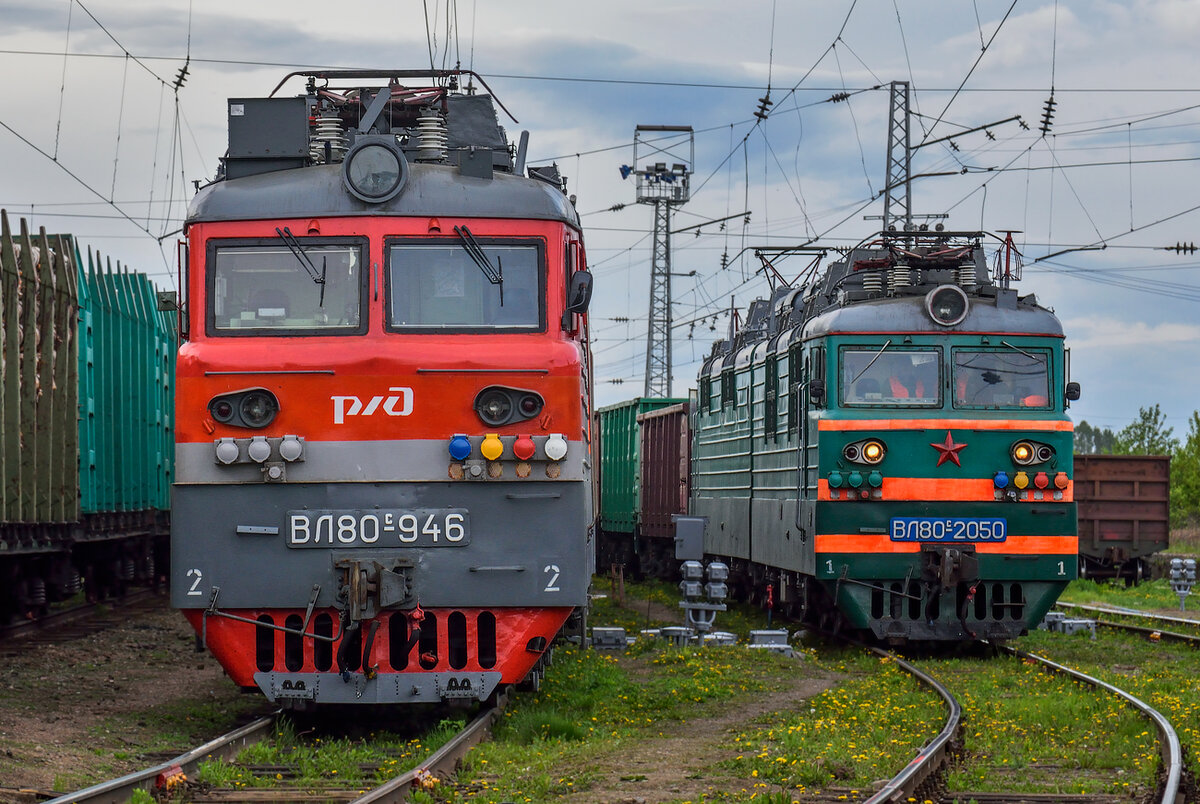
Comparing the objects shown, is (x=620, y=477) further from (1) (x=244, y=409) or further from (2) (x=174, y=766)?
(2) (x=174, y=766)

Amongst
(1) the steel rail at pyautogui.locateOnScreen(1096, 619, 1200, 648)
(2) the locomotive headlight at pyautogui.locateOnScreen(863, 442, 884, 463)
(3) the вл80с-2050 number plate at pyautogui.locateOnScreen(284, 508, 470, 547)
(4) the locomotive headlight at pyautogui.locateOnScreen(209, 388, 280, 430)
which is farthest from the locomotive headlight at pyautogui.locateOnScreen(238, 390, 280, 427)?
(1) the steel rail at pyautogui.locateOnScreen(1096, 619, 1200, 648)

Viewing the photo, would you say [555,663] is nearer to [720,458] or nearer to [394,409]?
[394,409]

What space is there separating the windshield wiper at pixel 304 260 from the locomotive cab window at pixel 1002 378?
22.8 ft

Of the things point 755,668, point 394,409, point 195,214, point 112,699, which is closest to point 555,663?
point 755,668

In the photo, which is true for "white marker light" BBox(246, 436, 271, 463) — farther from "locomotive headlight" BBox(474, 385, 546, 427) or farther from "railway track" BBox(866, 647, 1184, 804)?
"railway track" BBox(866, 647, 1184, 804)

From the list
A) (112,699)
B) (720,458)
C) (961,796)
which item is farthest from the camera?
(720,458)

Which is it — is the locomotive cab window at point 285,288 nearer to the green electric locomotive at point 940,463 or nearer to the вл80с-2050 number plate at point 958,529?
the green electric locomotive at point 940,463

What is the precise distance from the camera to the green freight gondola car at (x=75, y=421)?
1561 cm

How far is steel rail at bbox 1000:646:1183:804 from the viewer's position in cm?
792

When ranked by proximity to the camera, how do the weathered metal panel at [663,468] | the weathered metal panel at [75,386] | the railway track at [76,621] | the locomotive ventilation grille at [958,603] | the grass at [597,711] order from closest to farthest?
the grass at [597,711]
the locomotive ventilation grille at [958,603]
the weathered metal panel at [75,386]
the railway track at [76,621]
the weathered metal panel at [663,468]

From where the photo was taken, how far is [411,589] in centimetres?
968

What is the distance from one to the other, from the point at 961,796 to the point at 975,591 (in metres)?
7.06

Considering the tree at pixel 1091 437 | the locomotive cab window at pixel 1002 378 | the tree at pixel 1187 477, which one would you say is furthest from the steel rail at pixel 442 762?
the tree at pixel 1091 437

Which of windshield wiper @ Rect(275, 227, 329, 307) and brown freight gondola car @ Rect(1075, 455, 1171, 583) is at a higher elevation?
windshield wiper @ Rect(275, 227, 329, 307)
